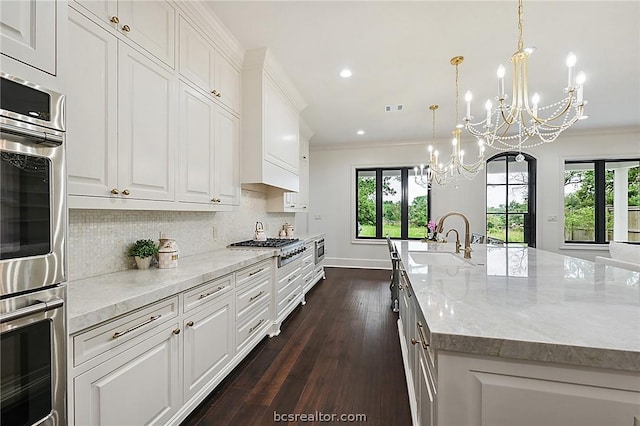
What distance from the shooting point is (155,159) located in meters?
1.76

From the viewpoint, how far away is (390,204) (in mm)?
6305

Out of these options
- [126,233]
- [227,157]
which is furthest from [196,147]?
[126,233]

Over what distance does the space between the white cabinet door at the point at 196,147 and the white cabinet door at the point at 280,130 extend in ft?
2.41

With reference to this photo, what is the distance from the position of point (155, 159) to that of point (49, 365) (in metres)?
1.20

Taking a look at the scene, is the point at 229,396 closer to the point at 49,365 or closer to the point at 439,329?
the point at 49,365

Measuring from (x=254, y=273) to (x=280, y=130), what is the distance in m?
1.81

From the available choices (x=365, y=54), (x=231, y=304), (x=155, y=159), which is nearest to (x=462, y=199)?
(x=365, y=54)

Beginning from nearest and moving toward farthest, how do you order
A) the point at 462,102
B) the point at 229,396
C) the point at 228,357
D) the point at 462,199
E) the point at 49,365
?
the point at 49,365 → the point at 229,396 → the point at 228,357 → the point at 462,102 → the point at 462,199

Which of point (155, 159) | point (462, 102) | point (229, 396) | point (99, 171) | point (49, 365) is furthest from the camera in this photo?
point (462, 102)

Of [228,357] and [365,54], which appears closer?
[228,357]

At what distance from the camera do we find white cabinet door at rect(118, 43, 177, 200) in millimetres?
1536

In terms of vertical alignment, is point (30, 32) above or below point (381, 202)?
above

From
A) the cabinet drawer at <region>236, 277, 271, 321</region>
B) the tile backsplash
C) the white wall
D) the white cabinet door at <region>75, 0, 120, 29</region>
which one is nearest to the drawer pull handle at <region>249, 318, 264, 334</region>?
the cabinet drawer at <region>236, 277, 271, 321</region>

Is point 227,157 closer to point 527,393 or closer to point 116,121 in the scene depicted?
point 116,121
